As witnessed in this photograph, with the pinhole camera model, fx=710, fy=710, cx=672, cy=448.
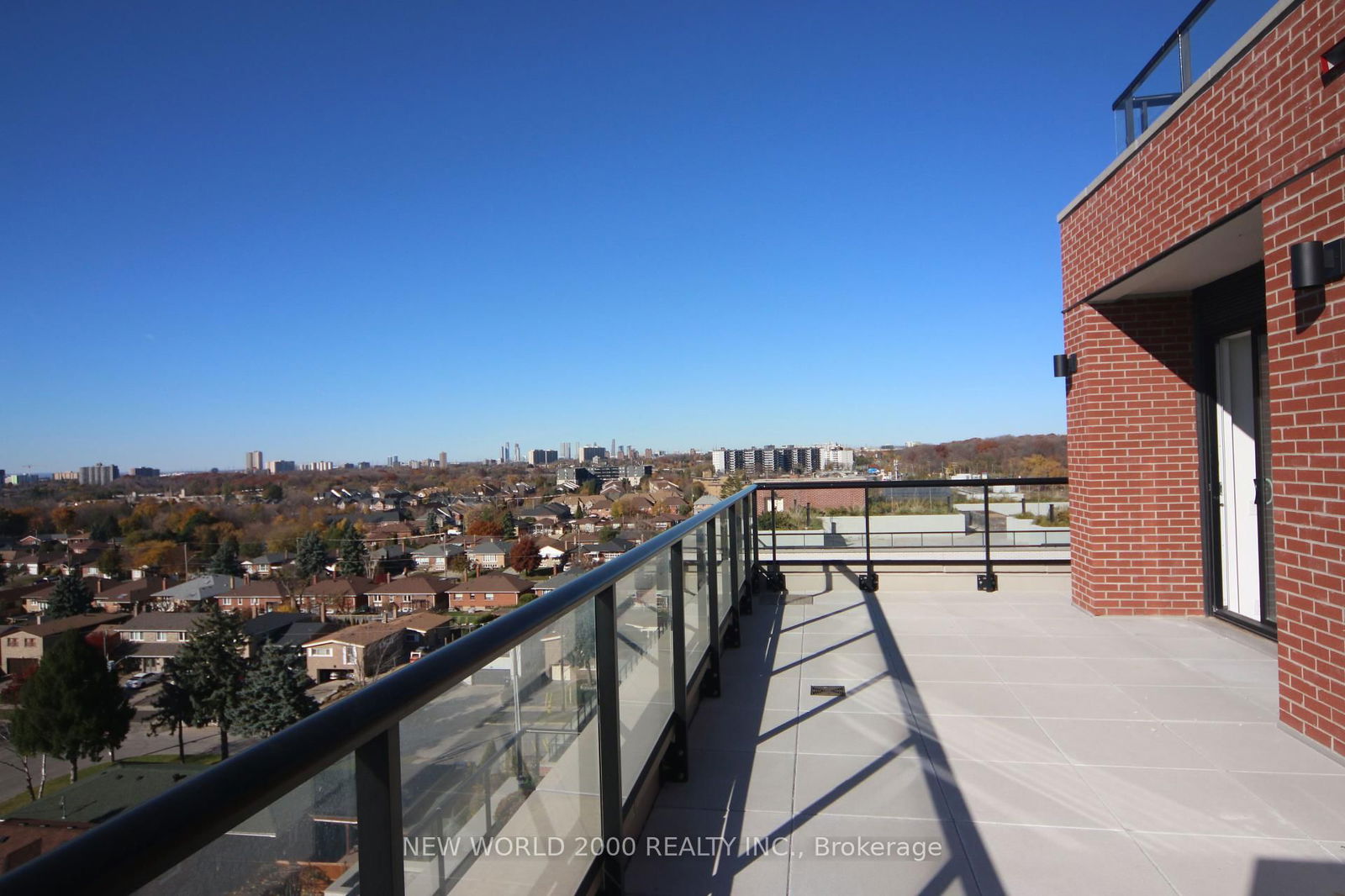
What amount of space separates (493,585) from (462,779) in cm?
1208

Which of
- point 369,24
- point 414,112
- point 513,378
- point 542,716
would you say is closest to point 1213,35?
point 542,716

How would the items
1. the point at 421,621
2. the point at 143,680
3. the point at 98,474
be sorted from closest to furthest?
the point at 421,621
the point at 143,680
the point at 98,474

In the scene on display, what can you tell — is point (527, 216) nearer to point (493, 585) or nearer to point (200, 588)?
point (493, 585)

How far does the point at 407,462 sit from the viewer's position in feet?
111

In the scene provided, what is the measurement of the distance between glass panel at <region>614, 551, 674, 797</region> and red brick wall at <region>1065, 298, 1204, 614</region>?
12.7 ft

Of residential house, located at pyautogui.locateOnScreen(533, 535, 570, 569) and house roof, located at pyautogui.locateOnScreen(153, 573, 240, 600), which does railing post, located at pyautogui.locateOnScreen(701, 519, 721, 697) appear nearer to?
residential house, located at pyautogui.locateOnScreen(533, 535, 570, 569)

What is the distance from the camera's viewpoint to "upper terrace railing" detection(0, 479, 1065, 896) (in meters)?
0.61

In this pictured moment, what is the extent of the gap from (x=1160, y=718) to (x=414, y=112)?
60.3 feet

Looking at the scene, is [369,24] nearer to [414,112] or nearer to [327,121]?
[414,112]

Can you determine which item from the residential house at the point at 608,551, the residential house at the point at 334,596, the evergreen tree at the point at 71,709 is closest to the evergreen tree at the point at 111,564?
the residential house at the point at 334,596

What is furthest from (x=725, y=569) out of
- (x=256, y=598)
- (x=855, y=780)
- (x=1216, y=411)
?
(x=256, y=598)

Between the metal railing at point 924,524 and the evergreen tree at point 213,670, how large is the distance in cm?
639

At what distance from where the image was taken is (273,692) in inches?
338

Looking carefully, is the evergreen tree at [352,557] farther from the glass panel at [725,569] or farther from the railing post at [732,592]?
the glass panel at [725,569]
